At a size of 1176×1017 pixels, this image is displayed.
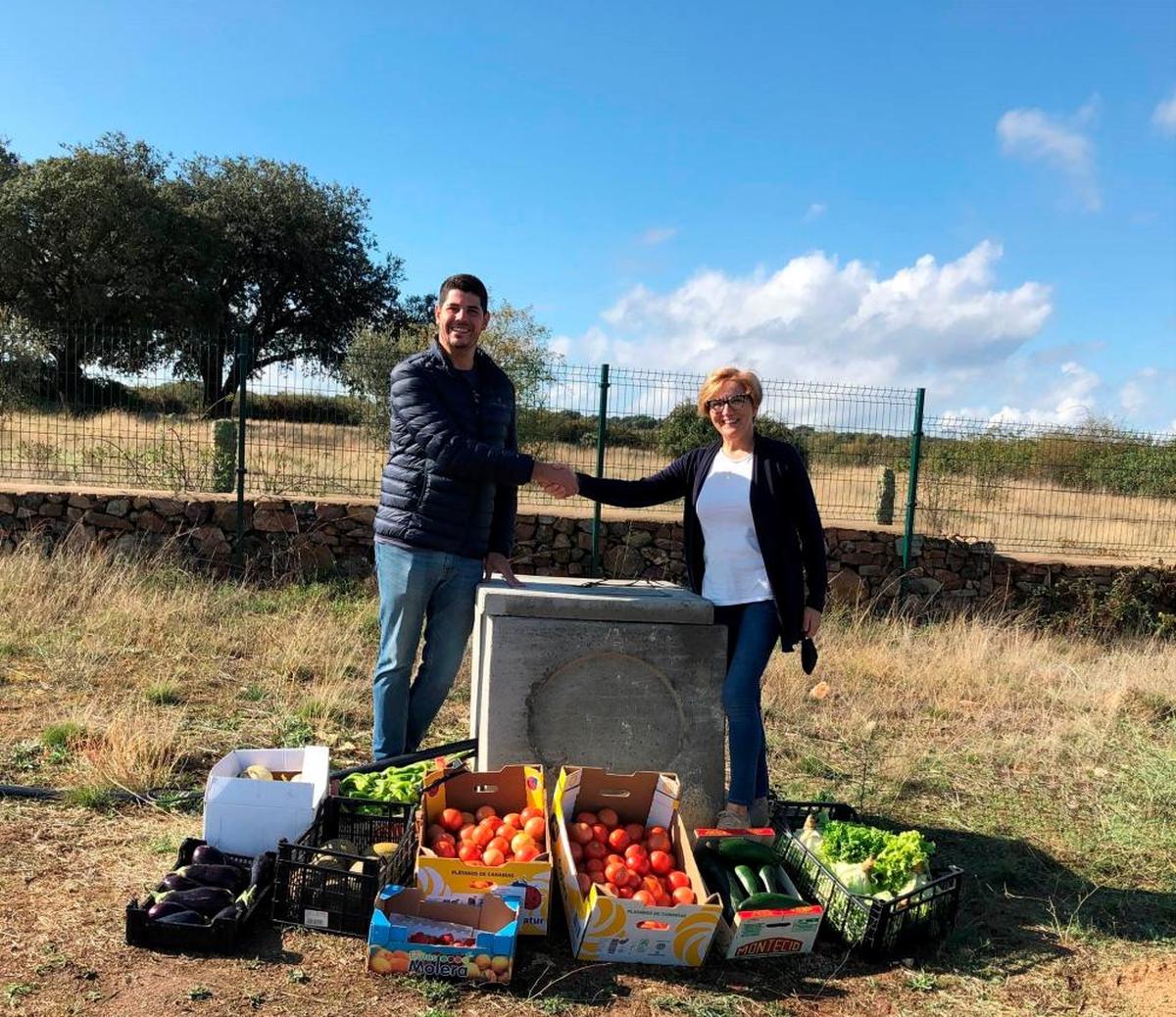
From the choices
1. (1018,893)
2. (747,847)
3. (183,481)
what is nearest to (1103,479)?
(1018,893)

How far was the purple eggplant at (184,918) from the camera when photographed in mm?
3031

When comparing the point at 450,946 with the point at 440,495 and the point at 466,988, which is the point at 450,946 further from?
the point at 440,495

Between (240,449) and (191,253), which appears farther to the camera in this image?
(191,253)

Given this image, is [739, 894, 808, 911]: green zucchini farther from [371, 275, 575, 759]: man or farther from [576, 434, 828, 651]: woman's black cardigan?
[371, 275, 575, 759]: man

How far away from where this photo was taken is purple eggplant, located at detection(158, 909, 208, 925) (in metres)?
3.03

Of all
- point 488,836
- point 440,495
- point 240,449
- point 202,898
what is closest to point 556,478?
point 440,495

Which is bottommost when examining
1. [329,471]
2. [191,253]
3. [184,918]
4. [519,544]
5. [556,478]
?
[184,918]

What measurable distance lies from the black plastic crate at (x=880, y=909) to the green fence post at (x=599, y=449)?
5.69 meters

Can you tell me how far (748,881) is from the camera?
3.36 meters

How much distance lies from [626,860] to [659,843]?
0.17 meters

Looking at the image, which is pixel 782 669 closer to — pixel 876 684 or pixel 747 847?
pixel 876 684

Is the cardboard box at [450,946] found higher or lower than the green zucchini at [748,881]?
lower

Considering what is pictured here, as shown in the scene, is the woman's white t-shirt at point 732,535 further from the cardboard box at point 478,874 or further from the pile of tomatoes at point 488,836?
the pile of tomatoes at point 488,836

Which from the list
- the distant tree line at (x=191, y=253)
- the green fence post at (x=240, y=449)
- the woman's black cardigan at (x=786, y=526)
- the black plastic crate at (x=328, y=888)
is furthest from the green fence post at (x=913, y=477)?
the distant tree line at (x=191, y=253)
